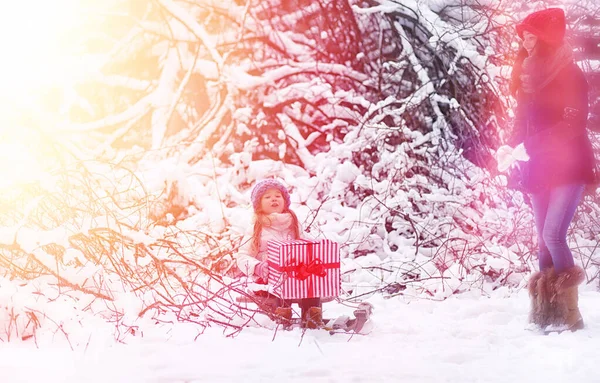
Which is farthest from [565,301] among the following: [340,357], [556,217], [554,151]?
[340,357]

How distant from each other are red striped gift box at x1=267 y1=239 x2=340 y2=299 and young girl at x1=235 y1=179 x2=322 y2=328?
0.11 m

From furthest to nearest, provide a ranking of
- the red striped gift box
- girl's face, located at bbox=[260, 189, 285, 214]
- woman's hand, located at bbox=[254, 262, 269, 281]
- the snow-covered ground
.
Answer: girl's face, located at bbox=[260, 189, 285, 214] < woman's hand, located at bbox=[254, 262, 269, 281] < the red striped gift box < the snow-covered ground

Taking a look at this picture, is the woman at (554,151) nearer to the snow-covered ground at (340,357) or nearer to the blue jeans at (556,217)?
the blue jeans at (556,217)

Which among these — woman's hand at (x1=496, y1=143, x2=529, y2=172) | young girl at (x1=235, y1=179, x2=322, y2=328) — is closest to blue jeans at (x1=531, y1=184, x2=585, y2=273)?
woman's hand at (x1=496, y1=143, x2=529, y2=172)

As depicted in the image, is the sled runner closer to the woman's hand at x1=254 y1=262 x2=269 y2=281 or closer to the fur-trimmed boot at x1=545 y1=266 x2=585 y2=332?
the woman's hand at x1=254 y1=262 x2=269 y2=281

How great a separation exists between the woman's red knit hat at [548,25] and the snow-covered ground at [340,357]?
1705 mm

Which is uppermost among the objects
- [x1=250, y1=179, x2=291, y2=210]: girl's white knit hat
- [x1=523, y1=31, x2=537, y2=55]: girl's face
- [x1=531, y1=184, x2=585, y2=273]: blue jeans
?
[x1=523, y1=31, x2=537, y2=55]: girl's face

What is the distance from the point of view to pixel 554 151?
181 inches

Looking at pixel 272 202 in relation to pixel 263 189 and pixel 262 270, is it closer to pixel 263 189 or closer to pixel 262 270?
pixel 263 189

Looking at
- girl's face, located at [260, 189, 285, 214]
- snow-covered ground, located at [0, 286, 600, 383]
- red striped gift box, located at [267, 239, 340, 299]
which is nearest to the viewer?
snow-covered ground, located at [0, 286, 600, 383]

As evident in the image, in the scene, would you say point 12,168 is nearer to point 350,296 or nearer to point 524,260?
point 350,296

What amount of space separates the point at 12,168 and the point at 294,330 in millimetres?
1945

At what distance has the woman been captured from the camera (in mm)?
4582

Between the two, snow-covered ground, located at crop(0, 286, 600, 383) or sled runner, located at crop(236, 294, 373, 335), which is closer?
snow-covered ground, located at crop(0, 286, 600, 383)
